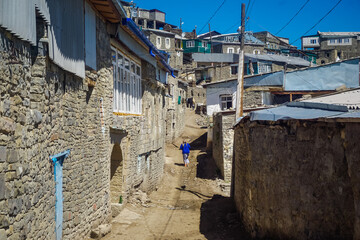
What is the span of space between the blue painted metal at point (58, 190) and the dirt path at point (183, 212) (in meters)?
2.27

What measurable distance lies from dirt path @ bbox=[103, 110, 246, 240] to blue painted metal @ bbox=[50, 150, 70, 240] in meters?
2.27

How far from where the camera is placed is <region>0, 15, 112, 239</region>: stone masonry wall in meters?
4.15

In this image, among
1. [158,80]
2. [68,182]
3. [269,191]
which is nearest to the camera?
[68,182]

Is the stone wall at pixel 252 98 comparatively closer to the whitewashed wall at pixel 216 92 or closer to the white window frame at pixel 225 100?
the whitewashed wall at pixel 216 92

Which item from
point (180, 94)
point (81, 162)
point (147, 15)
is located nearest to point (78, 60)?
point (81, 162)

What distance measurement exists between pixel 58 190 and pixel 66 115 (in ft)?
4.79

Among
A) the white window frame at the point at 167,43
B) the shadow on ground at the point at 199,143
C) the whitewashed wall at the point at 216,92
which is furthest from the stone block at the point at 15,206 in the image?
the white window frame at the point at 167,43

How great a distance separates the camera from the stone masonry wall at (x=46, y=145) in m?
4.15

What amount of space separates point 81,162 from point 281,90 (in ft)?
59.0

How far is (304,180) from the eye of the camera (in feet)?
21.8

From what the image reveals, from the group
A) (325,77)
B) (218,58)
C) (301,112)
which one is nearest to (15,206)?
(301,112)

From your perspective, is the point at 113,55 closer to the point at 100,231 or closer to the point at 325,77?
the point at 100,231

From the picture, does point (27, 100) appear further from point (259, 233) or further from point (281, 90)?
point (281, 90)

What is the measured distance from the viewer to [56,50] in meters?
5.92
